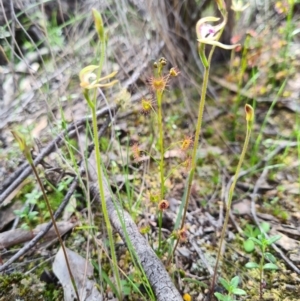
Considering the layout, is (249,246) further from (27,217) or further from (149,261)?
(27,217)

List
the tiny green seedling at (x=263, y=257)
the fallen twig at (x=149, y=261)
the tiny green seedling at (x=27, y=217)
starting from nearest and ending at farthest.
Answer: the fallen twig at (x=149, y=261), the tiny green seedling at (x=263, y=257), the tiny green seedling at (x=27, y=217)

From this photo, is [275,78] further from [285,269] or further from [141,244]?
[141,244]

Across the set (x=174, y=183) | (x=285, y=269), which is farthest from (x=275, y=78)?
(x=285, y=269)

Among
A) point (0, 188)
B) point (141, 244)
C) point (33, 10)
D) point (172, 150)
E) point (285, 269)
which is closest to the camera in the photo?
point (141, 244)

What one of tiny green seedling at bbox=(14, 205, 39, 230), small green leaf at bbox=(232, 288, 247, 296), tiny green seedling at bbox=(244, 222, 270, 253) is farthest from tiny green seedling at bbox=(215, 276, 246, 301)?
tiny green seedling at bbox=(14, 205, 39, 230)

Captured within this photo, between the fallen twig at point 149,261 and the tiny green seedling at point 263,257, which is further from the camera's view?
the tiny green seedling at point 263,257

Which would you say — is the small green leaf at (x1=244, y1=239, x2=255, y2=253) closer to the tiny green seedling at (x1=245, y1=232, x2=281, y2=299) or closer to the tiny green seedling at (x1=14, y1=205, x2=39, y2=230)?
the tiny green seedling at (x1=245, y1=232, x2=281, y2=299)

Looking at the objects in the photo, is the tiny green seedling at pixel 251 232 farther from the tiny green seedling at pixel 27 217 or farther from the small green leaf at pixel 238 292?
the tiny green seedling at pixel 27 217

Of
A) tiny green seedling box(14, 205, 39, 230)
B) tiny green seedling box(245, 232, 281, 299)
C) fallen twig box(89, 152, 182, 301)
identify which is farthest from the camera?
tiny green seedling box(14, 205, 39, 230)

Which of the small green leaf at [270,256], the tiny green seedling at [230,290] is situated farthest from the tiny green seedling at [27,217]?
the small green leaf at [270,256]

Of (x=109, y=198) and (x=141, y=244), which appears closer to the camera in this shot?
(x=141, y=244)

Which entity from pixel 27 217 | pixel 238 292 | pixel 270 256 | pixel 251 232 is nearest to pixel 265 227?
pixel 251 232
